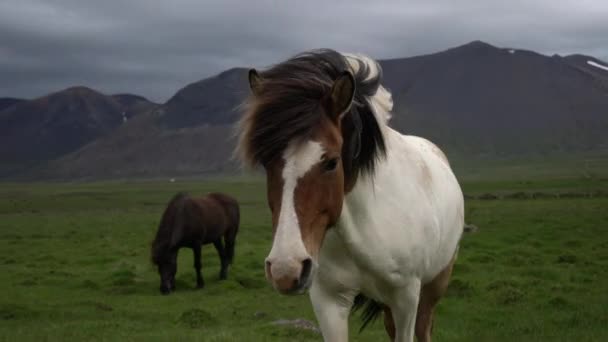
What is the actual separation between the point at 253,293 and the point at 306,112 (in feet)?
35.0

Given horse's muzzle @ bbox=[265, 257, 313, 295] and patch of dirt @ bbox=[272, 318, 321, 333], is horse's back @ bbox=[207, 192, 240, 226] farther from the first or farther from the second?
horse's muzzle @ bbox=[265, 257, 313, 295]

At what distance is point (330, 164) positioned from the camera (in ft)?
11.9

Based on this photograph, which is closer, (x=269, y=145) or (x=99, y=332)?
(x=269, y=145)

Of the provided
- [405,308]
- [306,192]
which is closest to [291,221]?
[306,192]

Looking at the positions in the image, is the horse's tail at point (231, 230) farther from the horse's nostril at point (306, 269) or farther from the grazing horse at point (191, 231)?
the horse's nostril at point (306, 269)

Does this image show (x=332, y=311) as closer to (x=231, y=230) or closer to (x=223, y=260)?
(x=223, y=260)

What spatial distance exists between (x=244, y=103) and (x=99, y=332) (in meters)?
6.98

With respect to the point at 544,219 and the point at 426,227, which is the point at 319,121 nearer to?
the point at 426,227

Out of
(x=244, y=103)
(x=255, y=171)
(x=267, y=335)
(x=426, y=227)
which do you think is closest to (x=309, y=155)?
(x=255, y=171)

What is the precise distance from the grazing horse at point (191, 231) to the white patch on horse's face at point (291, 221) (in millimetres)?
11736

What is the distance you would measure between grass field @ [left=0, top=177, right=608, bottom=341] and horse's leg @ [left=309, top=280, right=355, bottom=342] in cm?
405

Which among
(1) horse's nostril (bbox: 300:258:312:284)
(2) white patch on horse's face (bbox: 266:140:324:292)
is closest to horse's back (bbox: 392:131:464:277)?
(2) white patch on horse's face (bbox: 266:140:324:292)

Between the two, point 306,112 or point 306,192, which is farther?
point 306,112

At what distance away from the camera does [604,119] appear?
199 meters
